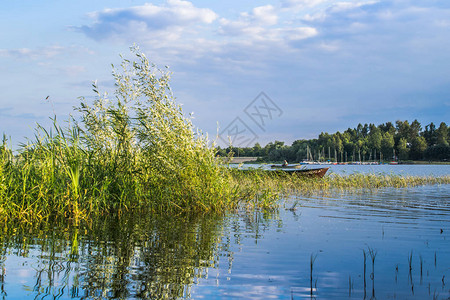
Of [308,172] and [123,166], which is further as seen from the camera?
[308,172]

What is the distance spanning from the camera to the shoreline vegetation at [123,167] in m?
10.7

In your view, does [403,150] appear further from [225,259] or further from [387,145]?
[225,259]

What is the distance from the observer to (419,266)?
7277mm

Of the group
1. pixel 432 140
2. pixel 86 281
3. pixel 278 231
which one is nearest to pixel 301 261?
pixel 278 231

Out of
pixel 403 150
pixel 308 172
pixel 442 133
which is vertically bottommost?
pixel 308 172

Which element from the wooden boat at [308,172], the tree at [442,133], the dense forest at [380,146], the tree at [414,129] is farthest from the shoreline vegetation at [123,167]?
the tree at [414,129]

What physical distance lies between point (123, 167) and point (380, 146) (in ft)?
559

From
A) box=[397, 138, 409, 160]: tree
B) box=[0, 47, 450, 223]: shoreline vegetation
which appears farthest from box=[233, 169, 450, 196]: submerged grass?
box=[397, 138, 409, 160]: tree

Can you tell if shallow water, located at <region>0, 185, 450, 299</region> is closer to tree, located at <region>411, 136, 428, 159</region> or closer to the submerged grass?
the submerged grass

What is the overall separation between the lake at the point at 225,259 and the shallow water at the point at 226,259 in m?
0.02

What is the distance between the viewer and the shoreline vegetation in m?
10.7

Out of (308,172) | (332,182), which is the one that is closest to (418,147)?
(332,182)

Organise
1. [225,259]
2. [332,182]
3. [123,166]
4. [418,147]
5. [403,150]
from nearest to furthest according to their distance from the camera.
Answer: [225,259], [123,166], [332,182], [418,147], [403,150]

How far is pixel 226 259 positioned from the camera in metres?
7.54
